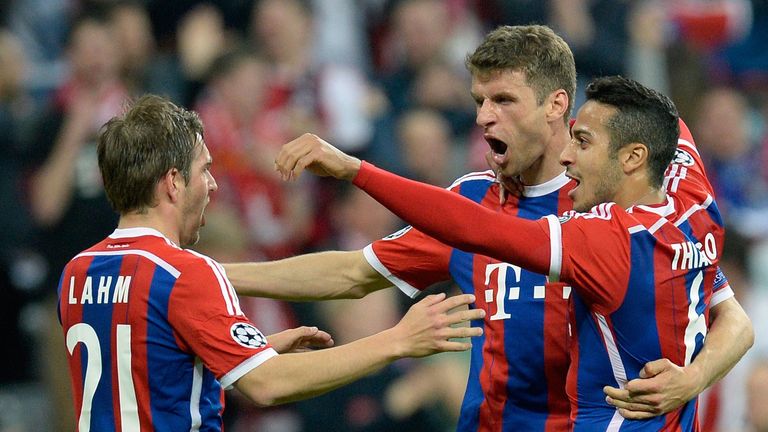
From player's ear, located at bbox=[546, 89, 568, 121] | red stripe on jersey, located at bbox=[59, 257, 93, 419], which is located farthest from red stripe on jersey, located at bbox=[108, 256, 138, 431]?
player's ear, located at bbox=[546, 89, 568, 121]

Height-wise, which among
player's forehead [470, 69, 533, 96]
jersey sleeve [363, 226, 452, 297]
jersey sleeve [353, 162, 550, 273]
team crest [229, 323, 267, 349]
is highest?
player's forehead [470, 69, 533, 96]

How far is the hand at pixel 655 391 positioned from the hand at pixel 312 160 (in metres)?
0.99

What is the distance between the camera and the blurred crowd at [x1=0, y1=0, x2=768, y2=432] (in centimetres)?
762

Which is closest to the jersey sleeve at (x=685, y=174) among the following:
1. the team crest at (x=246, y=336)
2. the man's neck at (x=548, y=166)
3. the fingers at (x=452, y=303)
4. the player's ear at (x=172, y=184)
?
the man's neck at (x=548, y=166)

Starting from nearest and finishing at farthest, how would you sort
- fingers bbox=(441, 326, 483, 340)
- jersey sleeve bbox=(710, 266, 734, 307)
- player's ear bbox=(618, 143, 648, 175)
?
fingers bbox=(441, 326, 483, 340) → player's ear bbox=(618, 143, 648, 175) → jersey sleeve bbox=(710, 266, 734, 307)

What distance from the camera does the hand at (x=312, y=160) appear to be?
3557 millimetres

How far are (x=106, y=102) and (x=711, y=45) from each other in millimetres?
4934

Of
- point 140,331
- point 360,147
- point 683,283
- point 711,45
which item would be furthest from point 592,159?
point 711,45

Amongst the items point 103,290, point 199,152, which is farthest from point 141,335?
point 199,152

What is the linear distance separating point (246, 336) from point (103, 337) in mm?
416

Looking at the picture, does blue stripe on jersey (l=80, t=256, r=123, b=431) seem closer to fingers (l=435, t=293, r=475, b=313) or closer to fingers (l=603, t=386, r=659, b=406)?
fingers (l=435, t=293, r=475, b=313)

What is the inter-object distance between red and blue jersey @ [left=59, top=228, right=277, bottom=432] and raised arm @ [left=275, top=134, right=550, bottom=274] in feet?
1.39

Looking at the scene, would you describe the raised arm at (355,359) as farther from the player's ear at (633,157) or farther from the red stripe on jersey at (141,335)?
the player's ear at (633,157)

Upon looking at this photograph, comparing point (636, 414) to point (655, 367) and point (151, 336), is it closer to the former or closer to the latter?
point (655, 367)
